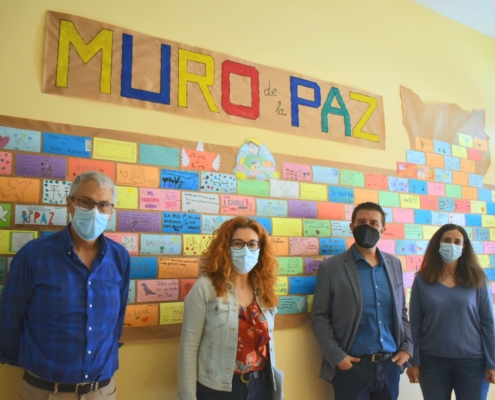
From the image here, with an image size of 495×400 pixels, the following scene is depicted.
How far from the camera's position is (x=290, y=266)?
2.56 metres

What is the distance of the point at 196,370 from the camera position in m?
1.79

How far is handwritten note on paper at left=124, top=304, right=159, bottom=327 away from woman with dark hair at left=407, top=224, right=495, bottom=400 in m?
1.57

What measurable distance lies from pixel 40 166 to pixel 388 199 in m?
2.31

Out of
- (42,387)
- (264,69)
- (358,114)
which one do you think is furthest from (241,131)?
(42,387)

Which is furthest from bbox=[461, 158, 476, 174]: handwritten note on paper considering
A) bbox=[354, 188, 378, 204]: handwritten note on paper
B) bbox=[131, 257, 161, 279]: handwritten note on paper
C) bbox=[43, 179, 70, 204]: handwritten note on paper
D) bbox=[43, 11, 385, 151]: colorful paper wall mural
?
bbox=[43, 179, 70, 204]: handwritten note on paper

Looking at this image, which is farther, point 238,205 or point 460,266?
point 460,266

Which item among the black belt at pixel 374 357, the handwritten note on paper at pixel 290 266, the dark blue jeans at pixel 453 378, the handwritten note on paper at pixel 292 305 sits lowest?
the dark blue jeans at pixel 453 378

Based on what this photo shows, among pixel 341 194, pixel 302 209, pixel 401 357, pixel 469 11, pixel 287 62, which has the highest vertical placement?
pixel 469 11

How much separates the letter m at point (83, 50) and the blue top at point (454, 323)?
87.6 inches

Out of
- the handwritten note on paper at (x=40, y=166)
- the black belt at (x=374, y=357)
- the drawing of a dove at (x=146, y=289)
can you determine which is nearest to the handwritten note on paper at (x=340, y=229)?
the black belt at (x=374, y=357)

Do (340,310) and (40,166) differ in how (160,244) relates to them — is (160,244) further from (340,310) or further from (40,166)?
(340,310)

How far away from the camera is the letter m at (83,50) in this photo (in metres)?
2.03

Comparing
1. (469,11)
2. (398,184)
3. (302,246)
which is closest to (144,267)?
(302,246)

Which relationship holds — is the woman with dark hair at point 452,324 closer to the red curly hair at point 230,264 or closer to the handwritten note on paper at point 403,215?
the handwritten note on paper at point 403,215
